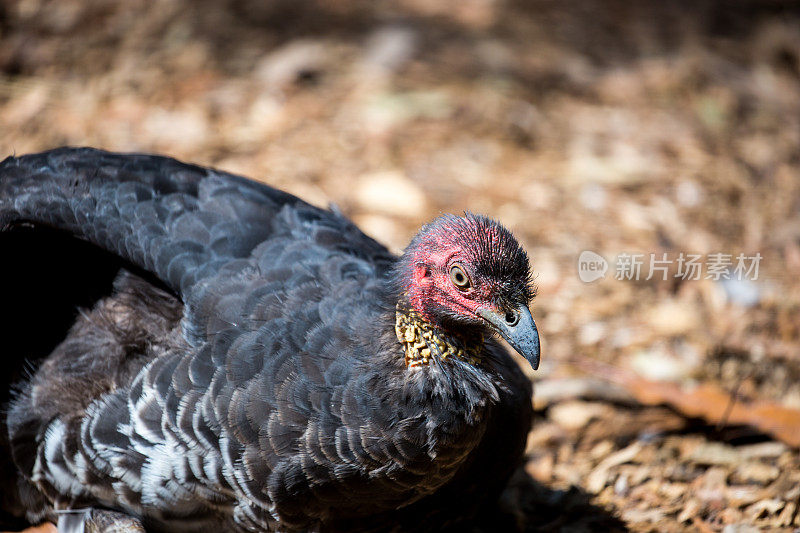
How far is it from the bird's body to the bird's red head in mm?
13

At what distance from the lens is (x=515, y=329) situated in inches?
128

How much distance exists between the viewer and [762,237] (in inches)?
248

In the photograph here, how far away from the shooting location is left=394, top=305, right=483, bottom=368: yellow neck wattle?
3336mm

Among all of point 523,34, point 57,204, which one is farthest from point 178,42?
point 57,204

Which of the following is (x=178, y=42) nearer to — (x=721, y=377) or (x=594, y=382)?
(x=594, y=382)

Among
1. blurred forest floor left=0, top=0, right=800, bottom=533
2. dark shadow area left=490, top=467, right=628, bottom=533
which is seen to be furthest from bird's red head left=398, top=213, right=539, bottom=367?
blurred forest floor left=0, top=0, right=800, bottom=533

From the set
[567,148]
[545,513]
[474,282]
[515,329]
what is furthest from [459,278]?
[567,148]

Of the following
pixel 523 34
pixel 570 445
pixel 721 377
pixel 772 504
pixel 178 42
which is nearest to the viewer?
pixel 772 504

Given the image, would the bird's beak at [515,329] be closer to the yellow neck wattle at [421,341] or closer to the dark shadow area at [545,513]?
the yellow neck wattle at [421,341]

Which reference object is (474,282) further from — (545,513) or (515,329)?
(545,513)

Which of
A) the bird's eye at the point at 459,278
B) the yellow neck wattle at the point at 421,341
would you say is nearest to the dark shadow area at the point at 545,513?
the yellow neck wattle at the point at 421,341

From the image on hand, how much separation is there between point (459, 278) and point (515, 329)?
0.97 ft

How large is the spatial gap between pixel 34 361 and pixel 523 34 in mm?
5654

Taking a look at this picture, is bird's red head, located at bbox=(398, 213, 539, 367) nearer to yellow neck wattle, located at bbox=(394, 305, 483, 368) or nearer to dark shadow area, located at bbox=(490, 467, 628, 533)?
yellow neck wattle, located at bbox=(394, 305, 483, 368)
